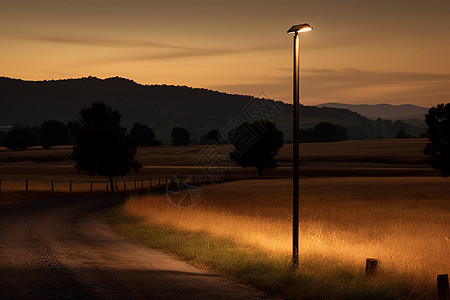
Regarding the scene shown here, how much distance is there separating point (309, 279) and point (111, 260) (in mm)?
5616

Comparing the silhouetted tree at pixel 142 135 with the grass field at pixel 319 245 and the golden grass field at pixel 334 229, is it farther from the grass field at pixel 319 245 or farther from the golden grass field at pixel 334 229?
the grass field at pixel 319 245

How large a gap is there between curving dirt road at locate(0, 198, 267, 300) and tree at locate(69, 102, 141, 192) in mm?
37023

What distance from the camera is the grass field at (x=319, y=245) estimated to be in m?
11.5

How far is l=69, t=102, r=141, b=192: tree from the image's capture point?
58.0 meters

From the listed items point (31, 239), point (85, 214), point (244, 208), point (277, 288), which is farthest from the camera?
point (244, 208)

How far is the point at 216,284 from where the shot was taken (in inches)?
463

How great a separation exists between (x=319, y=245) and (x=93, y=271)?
22.7 ft

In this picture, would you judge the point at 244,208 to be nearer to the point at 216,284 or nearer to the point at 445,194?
the point at 445,194

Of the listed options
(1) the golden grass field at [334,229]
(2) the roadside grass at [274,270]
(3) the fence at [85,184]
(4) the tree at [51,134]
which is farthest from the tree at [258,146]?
(4) the tree at [51,134]

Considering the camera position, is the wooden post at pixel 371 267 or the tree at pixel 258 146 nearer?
the wooden post at pixel 371 267

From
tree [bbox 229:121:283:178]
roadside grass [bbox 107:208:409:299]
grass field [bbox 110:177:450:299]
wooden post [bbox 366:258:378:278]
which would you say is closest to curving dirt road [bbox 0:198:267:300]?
roadside grass [bbox 107:208:409:299]

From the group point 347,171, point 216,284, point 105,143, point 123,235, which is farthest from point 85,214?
point 347,171

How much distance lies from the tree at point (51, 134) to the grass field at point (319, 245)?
160 m

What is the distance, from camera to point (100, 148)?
58.1m
